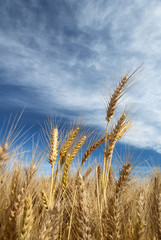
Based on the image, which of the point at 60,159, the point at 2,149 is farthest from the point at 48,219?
the point at 60,159

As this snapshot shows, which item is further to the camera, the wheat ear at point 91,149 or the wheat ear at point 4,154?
the wheat ear at point 91,149

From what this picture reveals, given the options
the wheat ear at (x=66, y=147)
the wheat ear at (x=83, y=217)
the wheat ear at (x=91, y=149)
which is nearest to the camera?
the wheat ear at (x=83, y=217)

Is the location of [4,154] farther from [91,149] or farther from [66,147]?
[91,149]

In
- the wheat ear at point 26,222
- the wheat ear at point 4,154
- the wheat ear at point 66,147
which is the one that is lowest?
the wheat ear at point 26,222

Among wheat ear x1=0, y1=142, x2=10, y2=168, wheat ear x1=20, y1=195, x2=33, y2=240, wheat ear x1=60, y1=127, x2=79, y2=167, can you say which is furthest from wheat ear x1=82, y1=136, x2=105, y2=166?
wheat ear x1=20, y1=195, x2=33, y2=240

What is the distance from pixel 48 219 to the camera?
1590mm

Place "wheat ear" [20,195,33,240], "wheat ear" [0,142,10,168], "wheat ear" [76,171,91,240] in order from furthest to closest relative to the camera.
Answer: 1. "wheat ear" [0,142,10,168]
2. "wheat ear" [76,171,91,240]
3. "wheat ear" [20,195,33,240]

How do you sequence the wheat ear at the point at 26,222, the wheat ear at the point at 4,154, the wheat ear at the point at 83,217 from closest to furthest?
1. the wheat ear at the point at 26,222
2. the wheat ear at the point at 83,217
3. the wheat ear at the point at 4,154

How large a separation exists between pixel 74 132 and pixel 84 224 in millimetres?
1658

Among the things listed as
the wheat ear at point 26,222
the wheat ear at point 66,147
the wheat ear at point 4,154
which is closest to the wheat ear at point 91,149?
the wheat ear at point 66,147

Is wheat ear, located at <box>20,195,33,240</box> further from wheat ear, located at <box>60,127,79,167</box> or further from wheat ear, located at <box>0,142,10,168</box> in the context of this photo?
wheat ear, located at <box>60,127,79,167</box>

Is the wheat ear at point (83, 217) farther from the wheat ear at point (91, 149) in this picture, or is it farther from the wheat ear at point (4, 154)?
the wheat ear at point (91, 149)

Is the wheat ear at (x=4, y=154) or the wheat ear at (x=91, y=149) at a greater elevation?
the wheat ear at (x=91, y=149)

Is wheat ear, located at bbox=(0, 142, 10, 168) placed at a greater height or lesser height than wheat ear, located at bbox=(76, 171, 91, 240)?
greater
